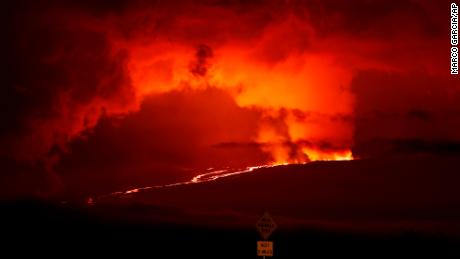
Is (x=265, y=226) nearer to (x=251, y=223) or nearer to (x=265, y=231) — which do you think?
(x=265, y=231)

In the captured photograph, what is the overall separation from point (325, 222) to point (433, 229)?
8.30 metres

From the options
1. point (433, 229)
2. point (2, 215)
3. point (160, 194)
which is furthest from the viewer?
point (160, 194)

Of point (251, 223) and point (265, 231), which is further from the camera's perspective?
point (251, 223)

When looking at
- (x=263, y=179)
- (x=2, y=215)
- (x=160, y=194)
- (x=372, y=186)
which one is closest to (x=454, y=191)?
(x=372, y=186)

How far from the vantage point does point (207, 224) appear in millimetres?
53031

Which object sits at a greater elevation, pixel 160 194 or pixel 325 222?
pixel 160 194

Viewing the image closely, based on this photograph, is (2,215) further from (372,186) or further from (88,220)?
(372,186)

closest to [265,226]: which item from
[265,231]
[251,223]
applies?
[265,231]

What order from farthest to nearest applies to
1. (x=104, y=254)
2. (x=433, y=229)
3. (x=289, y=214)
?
(x=289, y=214)
(x=433, y=229)
(x=104, y=254)

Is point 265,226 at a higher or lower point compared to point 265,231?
higher

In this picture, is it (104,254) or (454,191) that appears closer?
(104,254)

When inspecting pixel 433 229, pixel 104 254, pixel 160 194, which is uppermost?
pixel 160 194

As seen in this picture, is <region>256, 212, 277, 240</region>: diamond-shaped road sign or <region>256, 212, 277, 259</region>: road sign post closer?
<region>256, 212, 277, 259</region>: road sign post

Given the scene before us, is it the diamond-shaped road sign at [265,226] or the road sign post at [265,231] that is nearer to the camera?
the road sign post at [265,231]
